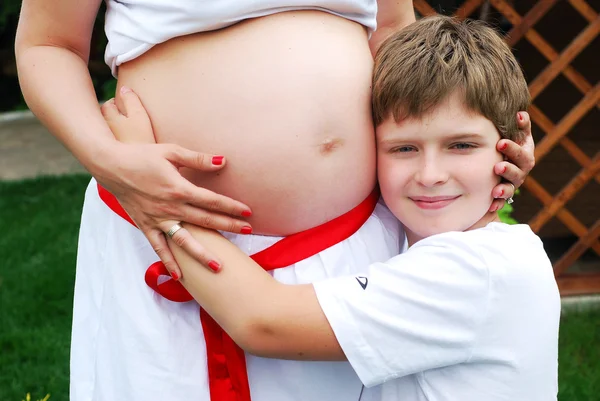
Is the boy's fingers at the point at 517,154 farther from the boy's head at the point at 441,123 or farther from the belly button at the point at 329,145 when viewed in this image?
the belly button at the point at 329,145

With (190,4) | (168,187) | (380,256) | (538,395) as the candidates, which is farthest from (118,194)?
(538,395)

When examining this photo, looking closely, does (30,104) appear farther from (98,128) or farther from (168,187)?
(168,187)

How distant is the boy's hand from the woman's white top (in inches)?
14.7

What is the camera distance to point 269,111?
4.29ft

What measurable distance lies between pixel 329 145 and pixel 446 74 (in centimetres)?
24

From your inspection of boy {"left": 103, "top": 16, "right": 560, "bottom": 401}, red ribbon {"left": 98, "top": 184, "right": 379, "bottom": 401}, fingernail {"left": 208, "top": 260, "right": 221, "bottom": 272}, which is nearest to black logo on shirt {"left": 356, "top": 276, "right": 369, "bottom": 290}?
boy {"left": 103, "top": 16, "right": 560, "bottom": 401}

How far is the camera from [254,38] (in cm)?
133

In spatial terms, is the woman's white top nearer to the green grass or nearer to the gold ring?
the gold ring

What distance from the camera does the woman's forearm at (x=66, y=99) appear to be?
1.29m

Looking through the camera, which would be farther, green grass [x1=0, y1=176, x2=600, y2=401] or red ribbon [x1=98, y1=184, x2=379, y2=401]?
green grass [x1=0, y1=176, x2=600, y2=401]

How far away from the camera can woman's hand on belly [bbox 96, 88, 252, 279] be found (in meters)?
1.23

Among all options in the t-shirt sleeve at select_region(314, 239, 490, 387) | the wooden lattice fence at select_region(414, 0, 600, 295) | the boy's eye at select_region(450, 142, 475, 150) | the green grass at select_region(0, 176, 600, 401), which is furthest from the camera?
the wooden lattice fence at select_region(414, 0, 600, 295)

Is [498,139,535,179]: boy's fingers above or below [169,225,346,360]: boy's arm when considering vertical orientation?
above

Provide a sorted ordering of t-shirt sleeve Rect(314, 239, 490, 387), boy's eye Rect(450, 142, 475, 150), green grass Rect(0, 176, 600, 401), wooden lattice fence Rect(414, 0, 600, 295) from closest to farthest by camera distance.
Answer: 1. t-shirt sleeve Rect(314, 239, 490, 387)
2. boy's eye Rect(450, 142, 475, 150)
3. green grass Rect(0, 176, 600, 401)
4. wooden lattice fence Rect(414, 0, 600, 295)
